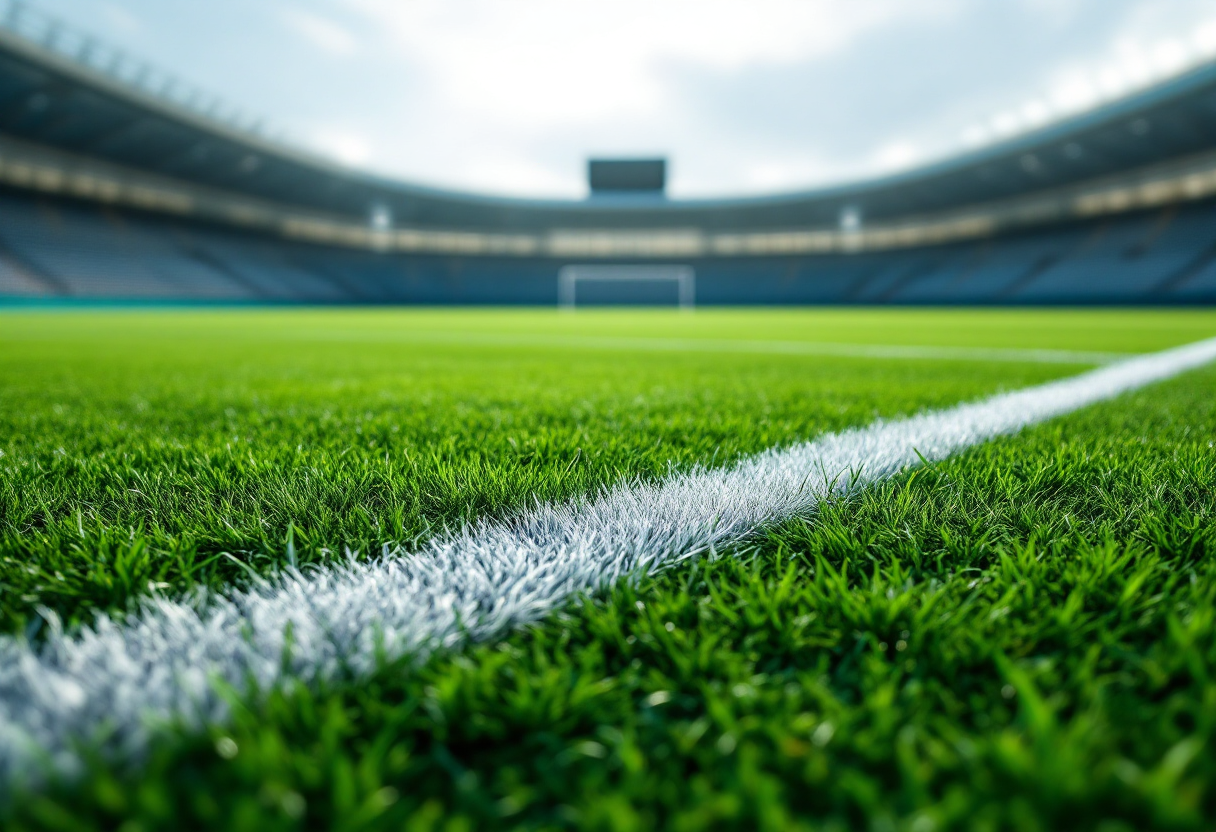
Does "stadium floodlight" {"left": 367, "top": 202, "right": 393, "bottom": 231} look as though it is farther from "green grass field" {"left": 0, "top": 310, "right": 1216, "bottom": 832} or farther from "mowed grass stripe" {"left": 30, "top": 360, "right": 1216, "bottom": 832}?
"mowed grass stripe" {"left": 30, "top": 360, "right": 1216, "bottom": 832}

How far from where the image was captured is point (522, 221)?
42.1 m

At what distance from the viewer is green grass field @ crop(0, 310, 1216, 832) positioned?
0.46m

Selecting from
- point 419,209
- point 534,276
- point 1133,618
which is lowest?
point 1133,618

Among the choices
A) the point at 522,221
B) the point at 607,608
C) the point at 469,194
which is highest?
the point at 469,194

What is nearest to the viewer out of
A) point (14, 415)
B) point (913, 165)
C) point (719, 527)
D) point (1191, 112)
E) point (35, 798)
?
point (35, 798)

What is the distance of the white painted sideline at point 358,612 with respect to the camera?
21.8 inches

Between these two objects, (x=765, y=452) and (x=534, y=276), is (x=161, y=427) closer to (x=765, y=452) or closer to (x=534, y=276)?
(x=765, y=452)

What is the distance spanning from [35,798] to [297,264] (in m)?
40.6

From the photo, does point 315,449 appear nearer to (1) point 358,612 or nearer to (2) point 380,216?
(1) point 358,612

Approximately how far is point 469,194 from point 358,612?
3973cm

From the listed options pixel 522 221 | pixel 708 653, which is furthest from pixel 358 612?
pixel 522 221

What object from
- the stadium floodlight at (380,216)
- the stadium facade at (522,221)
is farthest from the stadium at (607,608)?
the stadium floodlight at (380,216)

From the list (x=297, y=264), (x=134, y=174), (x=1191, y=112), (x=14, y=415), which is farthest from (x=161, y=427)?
(x=297, y=264)

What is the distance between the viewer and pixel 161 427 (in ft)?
6.54
